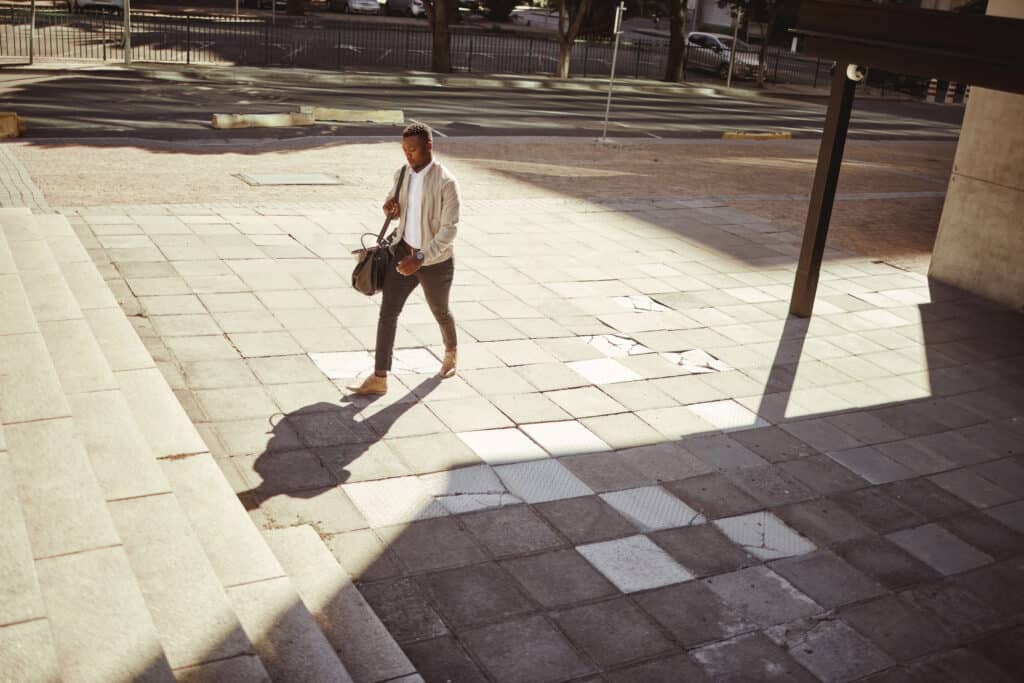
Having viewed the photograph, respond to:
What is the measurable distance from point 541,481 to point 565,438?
0.71 m

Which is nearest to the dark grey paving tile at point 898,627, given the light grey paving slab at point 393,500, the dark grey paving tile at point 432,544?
the dark grey paving tile at point 432,544

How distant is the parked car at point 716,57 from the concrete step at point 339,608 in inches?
1537

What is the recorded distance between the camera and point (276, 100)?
2403 cm

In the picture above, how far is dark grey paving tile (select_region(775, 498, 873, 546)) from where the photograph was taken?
6.37 m

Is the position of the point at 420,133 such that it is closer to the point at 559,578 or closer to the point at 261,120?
the point at 559,578

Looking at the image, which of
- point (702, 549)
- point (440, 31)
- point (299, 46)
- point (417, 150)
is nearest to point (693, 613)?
point (702, 549)

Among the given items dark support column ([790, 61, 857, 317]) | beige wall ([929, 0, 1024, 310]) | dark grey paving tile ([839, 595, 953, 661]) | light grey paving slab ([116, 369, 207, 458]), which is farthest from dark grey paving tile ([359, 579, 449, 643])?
beige wall ([929, 0, 1024, 310])

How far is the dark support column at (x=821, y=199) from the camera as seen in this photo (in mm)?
10234

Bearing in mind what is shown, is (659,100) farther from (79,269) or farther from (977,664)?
(977,664)

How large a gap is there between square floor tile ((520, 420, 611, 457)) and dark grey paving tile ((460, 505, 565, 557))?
3.01 feet

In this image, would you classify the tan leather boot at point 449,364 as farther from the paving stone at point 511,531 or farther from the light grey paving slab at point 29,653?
the light grey paving slab at point 29,653

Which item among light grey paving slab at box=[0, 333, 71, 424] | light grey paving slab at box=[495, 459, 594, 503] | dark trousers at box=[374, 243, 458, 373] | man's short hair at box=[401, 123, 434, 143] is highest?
man's short hair at box=[401, 123, 434, 143]

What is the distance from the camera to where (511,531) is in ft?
19.8

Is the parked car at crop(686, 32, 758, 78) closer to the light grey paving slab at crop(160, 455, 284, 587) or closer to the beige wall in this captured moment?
the beige wall
